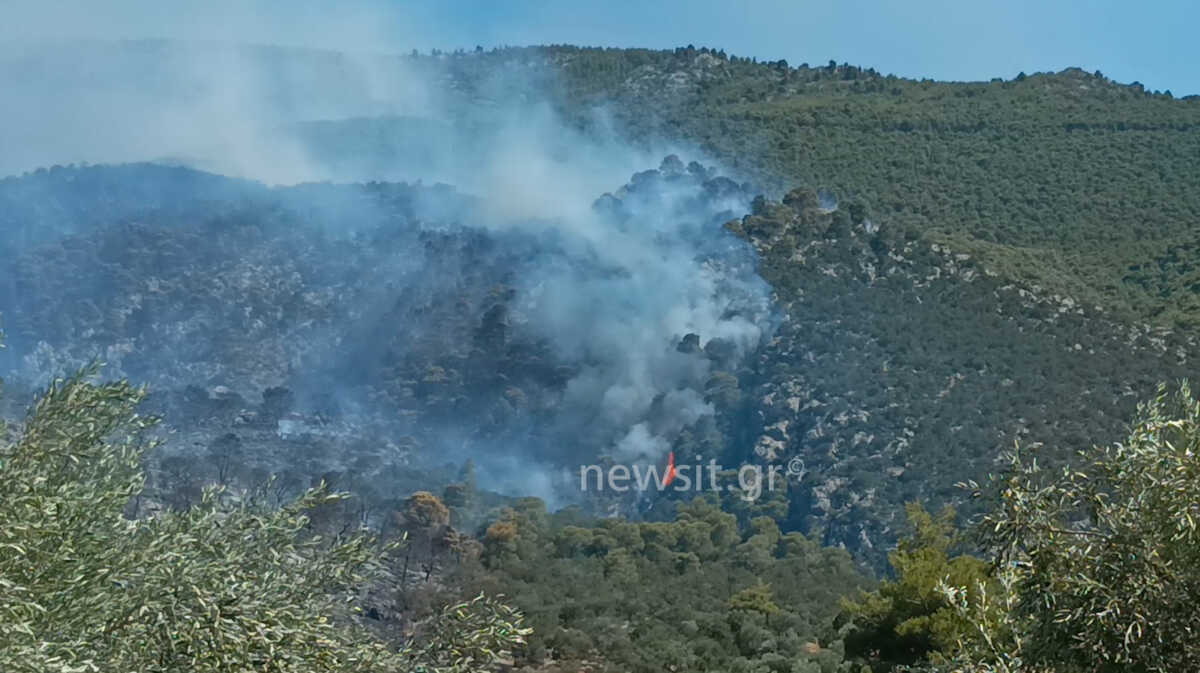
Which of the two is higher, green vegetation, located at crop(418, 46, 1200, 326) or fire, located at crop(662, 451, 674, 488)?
green vegetation, located at crop(418, 46, 1200, 326)

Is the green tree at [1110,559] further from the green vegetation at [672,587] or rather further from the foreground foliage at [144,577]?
the green vegetation at [672,587]

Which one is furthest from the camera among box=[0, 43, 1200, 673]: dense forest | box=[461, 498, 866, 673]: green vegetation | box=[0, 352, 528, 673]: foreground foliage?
box=[461, 498, 866, 673]: green vegetation

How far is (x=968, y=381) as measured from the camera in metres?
69.4

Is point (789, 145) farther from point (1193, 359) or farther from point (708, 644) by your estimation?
point (708, 644)

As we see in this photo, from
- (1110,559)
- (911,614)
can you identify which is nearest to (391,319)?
(911,614)

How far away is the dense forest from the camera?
12.2 meters

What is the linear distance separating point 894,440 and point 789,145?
52546 millimetres

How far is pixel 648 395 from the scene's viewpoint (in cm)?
7619

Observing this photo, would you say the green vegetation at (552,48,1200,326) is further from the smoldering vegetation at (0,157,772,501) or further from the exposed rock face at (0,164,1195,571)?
the smoldering vegetation at (0,157,772,501)

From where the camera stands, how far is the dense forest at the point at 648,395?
39.9ft

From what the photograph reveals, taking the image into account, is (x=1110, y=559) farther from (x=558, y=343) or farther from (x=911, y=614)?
(x=558, y=343)

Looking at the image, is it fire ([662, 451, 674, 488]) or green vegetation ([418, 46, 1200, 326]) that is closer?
fire ([662, 451, 674, 488])

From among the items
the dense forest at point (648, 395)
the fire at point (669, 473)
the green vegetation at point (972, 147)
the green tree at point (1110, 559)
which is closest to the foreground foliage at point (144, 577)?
the dense forest at point (648, 395)

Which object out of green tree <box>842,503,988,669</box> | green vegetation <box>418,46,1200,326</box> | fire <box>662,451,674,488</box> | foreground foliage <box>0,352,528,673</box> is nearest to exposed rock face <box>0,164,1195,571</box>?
fire <box>662,451,674,488</box>
